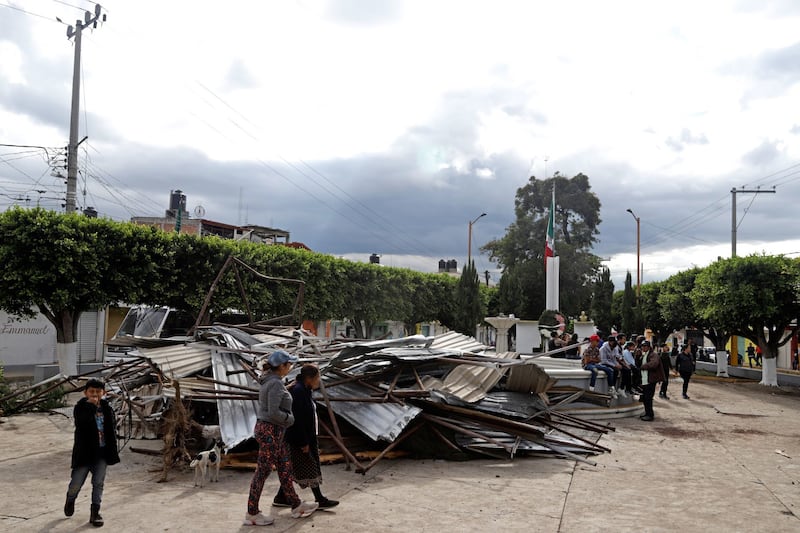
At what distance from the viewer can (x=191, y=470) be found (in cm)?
831

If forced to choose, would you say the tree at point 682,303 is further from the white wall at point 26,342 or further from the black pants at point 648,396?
the white wall at point 26,342

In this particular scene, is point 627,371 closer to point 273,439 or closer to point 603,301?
point 273,439

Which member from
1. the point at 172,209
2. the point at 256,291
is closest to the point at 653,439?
the point at 256,291

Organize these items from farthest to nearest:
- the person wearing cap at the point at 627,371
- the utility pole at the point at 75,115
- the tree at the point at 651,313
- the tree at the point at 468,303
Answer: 1. the tree at the point at 651,313
2. the tree at the point at 468,303
3. the utility pole at the point at 75,115
4. the person wearing cap at the point at 627,371

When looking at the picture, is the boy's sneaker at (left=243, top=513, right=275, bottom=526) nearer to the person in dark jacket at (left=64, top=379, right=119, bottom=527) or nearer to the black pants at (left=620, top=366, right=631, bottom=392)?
the person in dark jacket at (left=64, top=379, right=119, bottom=527)

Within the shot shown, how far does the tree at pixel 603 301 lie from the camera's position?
4919 cm

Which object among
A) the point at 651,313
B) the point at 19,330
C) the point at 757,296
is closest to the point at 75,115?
the point at 19,330

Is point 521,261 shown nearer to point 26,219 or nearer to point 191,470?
point 26,219

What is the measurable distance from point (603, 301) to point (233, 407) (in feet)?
147

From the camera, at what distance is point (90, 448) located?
241 inches

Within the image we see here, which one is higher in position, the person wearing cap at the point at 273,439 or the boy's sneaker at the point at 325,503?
the person wearing cap at the point at 273,439

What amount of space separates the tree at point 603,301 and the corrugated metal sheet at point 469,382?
40.5 meters

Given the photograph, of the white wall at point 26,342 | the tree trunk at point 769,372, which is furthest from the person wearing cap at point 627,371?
the white wall at point 26,342

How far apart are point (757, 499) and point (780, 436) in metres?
6.19
